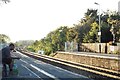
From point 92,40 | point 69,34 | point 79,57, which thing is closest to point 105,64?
point 79,57

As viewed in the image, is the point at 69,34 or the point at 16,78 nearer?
the point at 16,78

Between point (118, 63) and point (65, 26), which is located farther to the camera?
point (65, 26)

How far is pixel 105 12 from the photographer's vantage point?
9731 centimetres

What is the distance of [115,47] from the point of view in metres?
54.8

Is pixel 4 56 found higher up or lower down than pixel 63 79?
higher up

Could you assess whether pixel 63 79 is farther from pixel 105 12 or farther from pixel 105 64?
pixel 105 12

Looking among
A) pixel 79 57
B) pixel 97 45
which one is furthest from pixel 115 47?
pixel 79 57

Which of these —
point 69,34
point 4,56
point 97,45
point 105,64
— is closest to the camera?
point 4,56

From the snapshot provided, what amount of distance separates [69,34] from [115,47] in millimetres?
24515

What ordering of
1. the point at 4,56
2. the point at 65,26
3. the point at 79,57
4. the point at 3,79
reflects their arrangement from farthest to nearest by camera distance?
the point at 65,26 → the point at 79,57 → the point at 3,79 → the point at 4,56

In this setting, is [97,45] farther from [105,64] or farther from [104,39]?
[105,64]

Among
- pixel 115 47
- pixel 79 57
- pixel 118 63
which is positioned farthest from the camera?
pixel 115 47

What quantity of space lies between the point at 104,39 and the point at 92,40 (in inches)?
101

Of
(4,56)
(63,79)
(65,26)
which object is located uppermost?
(65,26)
